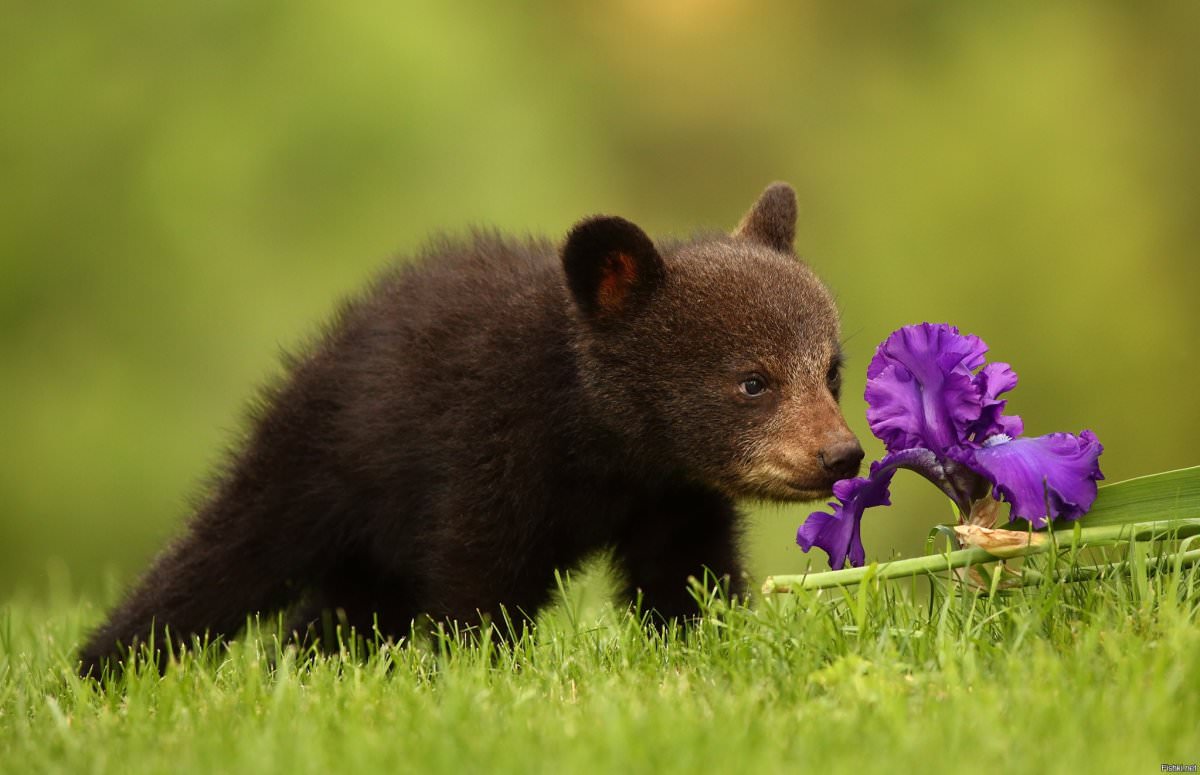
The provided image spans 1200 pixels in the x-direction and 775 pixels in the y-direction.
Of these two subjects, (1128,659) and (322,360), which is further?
(322,360)

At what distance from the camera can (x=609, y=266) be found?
4.64 meters

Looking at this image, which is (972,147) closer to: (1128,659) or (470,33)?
(470,33)

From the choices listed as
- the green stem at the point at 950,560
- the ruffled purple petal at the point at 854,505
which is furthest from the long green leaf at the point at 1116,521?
the ruffled purple petal at the point at 854,505

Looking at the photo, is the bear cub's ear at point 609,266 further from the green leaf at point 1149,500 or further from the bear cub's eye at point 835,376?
the green leaf at point 1149,500

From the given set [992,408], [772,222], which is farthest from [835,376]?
[992,408]

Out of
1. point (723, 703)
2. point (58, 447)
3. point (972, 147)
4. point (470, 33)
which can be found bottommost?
point (58, 447)

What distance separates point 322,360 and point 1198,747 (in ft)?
11.1

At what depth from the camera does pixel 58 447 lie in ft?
36.9

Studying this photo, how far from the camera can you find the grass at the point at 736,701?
2.83 m

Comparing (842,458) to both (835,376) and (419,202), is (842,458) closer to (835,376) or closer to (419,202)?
(835,376)

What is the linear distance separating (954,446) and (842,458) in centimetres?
49

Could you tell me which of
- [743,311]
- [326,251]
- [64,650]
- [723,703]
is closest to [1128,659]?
[723,703]

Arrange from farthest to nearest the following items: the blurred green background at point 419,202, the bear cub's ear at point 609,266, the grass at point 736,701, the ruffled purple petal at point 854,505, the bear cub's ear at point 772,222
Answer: the blurred green background at point 419,202, the bear cub's ear at point 772,222, the bear cub's ear at point 609,266, the ruffled purple petal at point 854,505, the grass at point 736,701

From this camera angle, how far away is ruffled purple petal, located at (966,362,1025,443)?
3.93 meters
